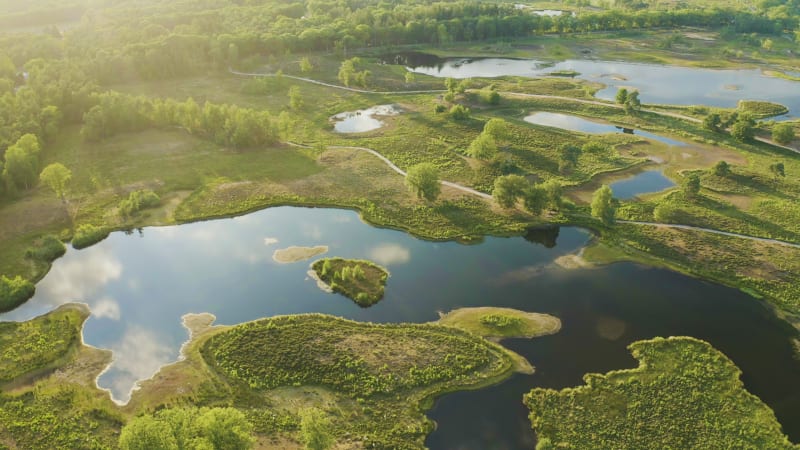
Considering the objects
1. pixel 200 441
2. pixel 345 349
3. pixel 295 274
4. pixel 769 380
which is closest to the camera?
pixel 200 441

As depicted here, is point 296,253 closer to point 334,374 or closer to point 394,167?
point 334,374

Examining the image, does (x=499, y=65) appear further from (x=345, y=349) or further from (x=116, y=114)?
(x=345, y=349)

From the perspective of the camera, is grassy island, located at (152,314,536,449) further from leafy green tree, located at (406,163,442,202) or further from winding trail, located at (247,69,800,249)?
winding trail, located at (247,69,800,249)

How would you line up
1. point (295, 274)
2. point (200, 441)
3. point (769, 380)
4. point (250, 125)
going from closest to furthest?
point (200, 441) → point (769, 380) → point (295, 274) → point (250, 125)

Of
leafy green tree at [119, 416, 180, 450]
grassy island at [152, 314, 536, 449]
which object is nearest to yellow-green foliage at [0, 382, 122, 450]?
grassy island at [152, 314, 536, 449]

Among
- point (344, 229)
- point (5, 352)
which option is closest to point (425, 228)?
point (344, 229)

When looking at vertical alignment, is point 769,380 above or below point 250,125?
below
